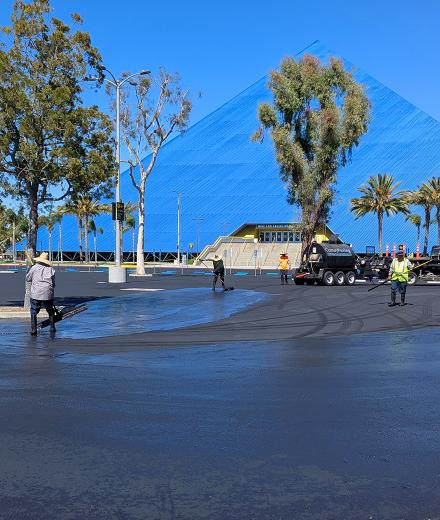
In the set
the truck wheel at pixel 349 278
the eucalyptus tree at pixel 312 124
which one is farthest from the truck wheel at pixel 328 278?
the eucalyptus tree at pixel 312 124

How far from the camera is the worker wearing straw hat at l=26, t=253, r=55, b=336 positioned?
1439 cm

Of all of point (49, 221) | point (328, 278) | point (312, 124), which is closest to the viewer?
point (49, 221)

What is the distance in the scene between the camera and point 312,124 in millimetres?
46344

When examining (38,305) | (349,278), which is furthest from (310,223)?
(38,305)

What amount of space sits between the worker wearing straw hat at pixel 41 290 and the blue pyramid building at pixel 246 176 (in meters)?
75.8

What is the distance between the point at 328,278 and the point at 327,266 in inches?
24.2

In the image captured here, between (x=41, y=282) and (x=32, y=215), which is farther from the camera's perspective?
(x=32, y=215)

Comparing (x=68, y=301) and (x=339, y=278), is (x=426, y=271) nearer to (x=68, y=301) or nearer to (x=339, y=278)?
(x=339, y=278)

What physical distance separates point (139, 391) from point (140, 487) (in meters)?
3.43

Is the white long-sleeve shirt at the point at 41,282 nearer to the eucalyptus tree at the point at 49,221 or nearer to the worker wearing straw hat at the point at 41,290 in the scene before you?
the worker wearing straw hat at the point at 41,290

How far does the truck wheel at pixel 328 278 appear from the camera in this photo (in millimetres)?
35588

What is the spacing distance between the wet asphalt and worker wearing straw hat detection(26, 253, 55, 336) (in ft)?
5.43

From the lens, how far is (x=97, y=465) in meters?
5.24

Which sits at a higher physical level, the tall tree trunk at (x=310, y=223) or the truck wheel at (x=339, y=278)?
the tall tree trunk at (x=310, y=223)
